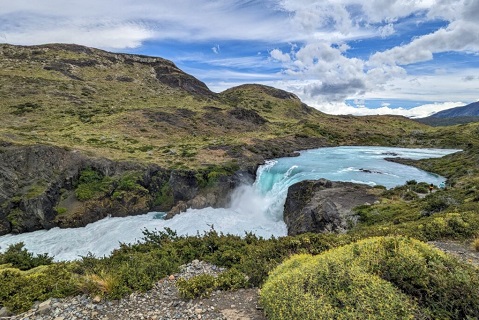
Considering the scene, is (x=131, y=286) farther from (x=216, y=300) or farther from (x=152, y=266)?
(x=216, y=300)

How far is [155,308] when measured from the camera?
817 centimetres

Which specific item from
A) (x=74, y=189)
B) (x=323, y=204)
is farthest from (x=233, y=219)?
(x=74, y=189)

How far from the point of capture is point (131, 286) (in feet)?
29.9

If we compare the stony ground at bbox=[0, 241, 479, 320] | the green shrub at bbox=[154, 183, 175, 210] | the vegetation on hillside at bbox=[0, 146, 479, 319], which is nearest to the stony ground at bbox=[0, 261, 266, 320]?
the stony ground at bbox=[0, 241, 479, 320]

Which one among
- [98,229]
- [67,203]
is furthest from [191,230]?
[67,203]

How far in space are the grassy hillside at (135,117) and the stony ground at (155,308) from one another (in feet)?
107

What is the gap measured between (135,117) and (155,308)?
→ 213 ft

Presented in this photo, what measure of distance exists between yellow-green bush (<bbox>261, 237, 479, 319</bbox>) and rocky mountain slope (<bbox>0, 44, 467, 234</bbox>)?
1117 inches

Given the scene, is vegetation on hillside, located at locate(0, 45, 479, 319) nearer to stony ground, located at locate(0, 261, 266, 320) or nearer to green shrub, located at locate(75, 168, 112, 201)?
green shrub, located at locate(75, 168, 112, 201)

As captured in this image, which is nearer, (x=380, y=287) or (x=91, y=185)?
(x=380, y=287)

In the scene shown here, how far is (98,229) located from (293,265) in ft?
89.3

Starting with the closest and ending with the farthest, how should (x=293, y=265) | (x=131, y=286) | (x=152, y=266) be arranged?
(x=293, y=265), (x=131, y=286), (x=152, y=266)

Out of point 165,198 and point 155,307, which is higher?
point 155,307

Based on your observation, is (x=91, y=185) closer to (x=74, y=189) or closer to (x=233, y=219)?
(x=74, y=189)
